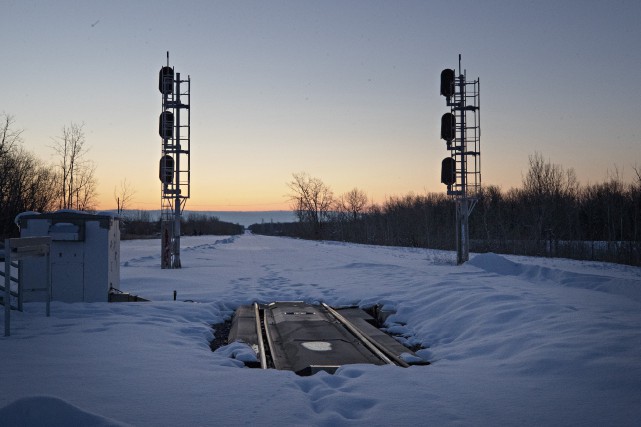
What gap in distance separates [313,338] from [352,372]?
2192 millimetres

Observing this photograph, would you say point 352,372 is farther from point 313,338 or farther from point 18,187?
point 18,187

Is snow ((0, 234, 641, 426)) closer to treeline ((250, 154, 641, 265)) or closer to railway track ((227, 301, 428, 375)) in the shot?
railway track ((227, 301, 428, 375))

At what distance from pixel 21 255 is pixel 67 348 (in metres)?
1.51

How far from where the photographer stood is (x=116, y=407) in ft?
11.8

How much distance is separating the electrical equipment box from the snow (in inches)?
23.2

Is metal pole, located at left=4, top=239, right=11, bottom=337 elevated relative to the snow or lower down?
elevated

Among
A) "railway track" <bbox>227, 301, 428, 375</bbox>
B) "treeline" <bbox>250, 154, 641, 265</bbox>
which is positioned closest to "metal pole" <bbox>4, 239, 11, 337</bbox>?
"railway track" <bbox>227, 301, 428, 375</bbox>

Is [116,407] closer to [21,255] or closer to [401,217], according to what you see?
[21,255]

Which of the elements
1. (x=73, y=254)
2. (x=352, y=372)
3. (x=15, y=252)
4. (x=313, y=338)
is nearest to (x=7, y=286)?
(x=15, y=252)

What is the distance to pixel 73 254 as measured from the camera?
8.59 m

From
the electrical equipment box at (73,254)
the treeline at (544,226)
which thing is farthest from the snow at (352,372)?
the treeline at (544,226)

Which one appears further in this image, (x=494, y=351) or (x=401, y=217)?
(x=401, y=217)

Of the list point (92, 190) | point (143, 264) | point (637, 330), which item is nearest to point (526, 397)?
point (637, 330)

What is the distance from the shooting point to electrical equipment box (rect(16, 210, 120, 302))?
27.5 feet
